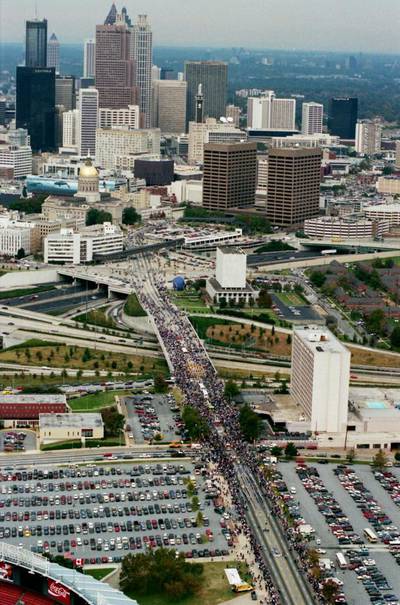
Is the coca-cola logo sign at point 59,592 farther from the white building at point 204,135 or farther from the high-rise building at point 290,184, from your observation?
the white building at point 204,135

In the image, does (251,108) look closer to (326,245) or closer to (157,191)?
(157,191)

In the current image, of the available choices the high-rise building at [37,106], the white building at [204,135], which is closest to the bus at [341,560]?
the white building at [204,135]

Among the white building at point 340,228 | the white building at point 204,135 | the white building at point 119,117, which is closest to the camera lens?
the white building at point 340,228

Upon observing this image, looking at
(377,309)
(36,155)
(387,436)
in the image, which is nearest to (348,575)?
(387,436)

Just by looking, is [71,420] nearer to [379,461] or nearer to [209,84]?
[379,461]

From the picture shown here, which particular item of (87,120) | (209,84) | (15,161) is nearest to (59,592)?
(15,161)

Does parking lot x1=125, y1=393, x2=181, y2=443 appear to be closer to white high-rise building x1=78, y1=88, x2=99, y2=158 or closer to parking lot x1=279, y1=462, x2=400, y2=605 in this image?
parking lot x1=279, y1=462, x2=400, y2=605

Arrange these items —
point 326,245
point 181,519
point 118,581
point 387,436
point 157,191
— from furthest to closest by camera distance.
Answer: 1. point 157,191
2. point 326,245
3. point 387,436
4. point 181,519
5. point 118,581
